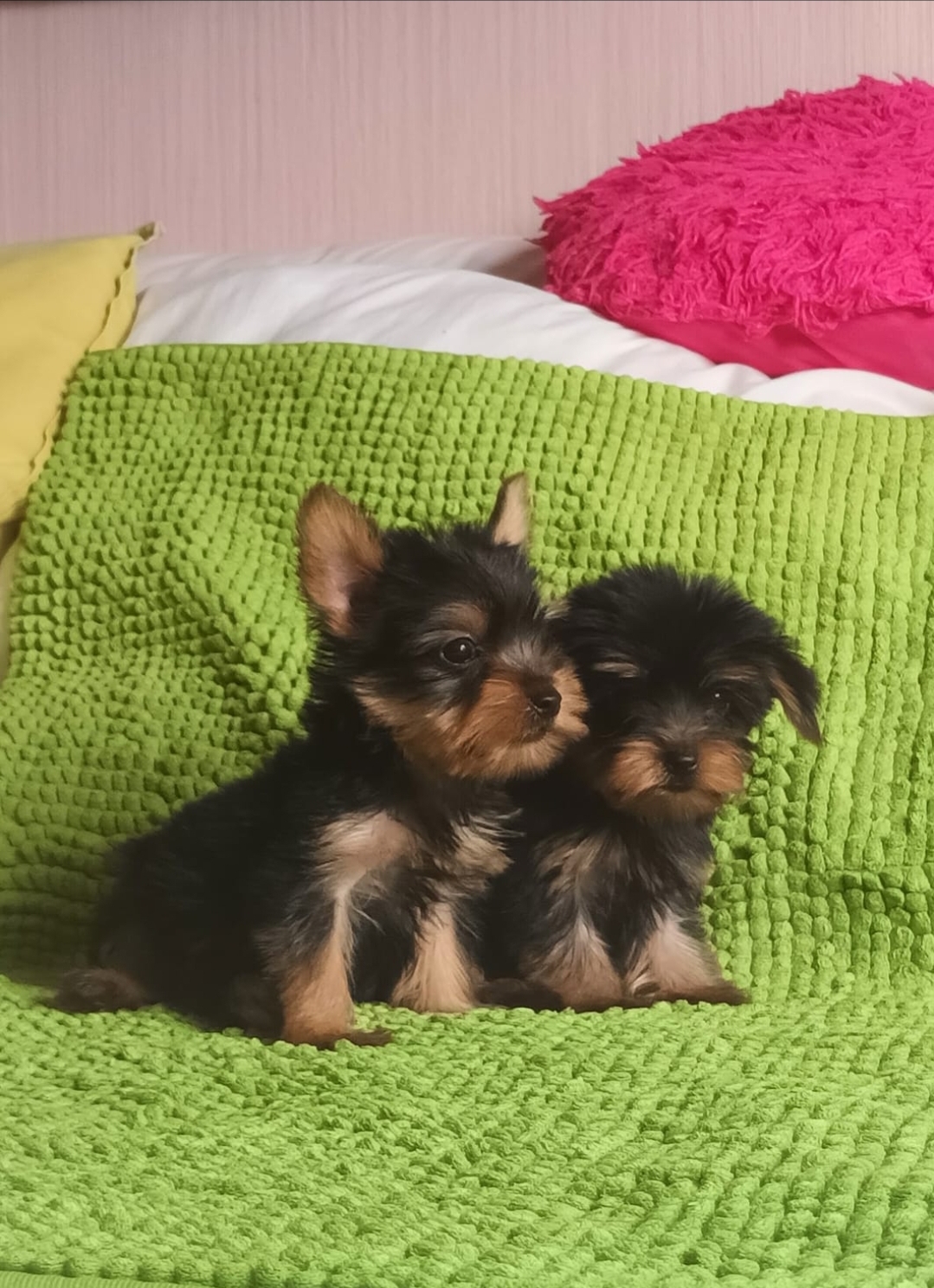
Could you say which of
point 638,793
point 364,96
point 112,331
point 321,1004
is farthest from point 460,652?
point 364,96

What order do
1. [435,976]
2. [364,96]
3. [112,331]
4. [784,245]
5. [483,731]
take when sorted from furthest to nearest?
[364,96]
[112,331]
[784,245]
[435,976]
[483,731]

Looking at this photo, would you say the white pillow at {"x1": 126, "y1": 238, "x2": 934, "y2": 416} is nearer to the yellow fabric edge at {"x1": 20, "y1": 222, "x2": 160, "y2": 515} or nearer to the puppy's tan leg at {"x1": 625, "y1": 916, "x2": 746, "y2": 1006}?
the yellow fabric edge at {"x1": 20, "y1": 222, "x2": 160, "y2": 515}

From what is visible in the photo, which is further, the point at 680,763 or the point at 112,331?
the point at 112,331

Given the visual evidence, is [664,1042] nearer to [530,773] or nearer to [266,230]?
[530,773]

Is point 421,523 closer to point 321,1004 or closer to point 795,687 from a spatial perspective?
point 795,687

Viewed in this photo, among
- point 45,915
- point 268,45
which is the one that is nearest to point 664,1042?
point 45,915

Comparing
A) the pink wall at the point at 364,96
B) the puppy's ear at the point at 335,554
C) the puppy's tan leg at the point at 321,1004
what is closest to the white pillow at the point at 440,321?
the pink wall at the point at 364,96
